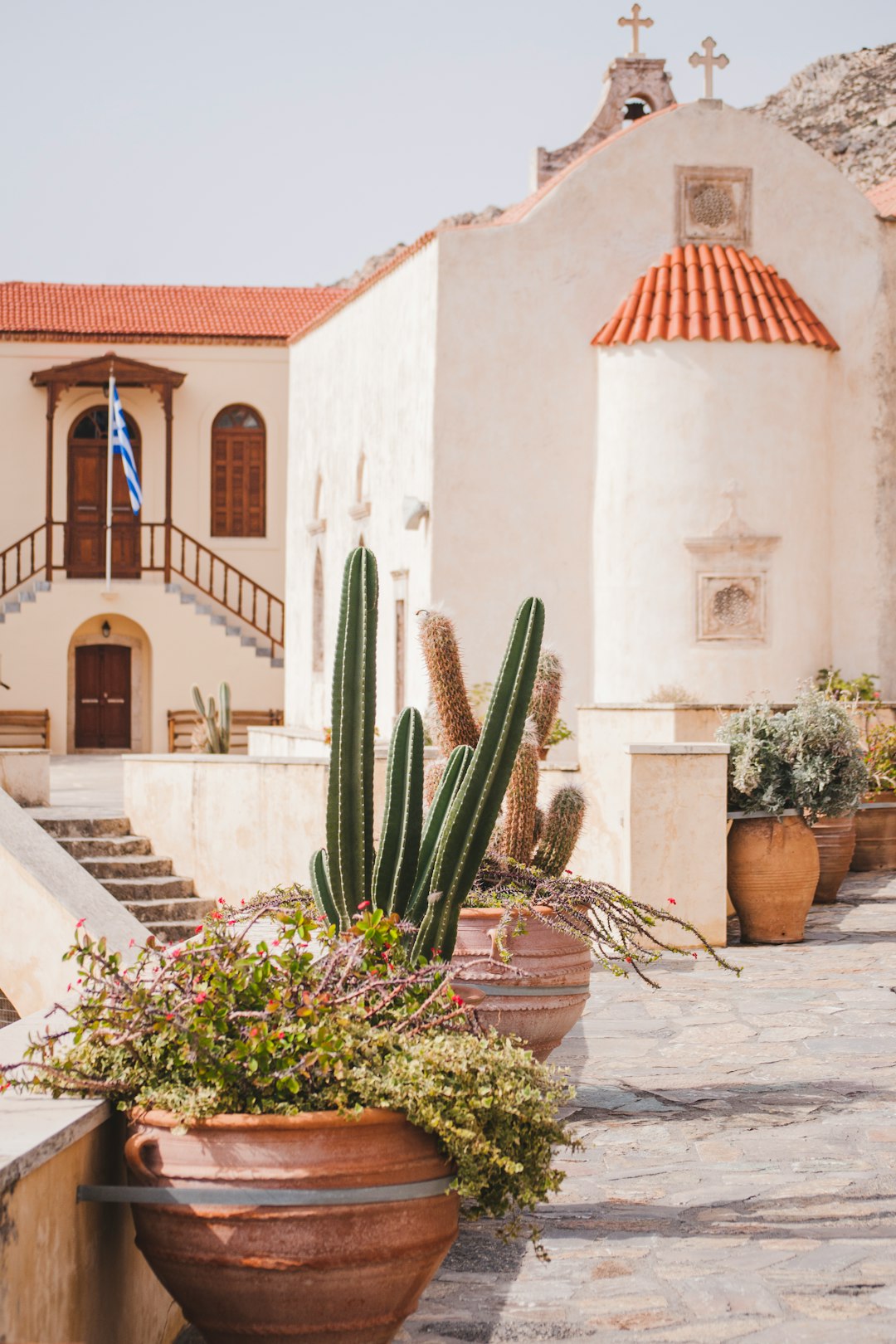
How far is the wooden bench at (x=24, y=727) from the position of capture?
27.2 metres

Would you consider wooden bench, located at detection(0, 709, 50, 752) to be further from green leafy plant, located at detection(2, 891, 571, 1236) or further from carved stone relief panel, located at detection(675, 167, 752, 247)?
green leafy plant, located at detection(2, 891, 571, 1236)

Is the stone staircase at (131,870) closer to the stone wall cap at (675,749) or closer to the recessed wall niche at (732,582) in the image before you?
the stone wall cap at (675,749)

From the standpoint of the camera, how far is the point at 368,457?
794 inches

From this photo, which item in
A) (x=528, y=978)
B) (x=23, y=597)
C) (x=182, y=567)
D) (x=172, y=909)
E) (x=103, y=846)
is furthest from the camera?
(x=182, y=567)

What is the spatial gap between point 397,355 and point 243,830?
8282 millimetres

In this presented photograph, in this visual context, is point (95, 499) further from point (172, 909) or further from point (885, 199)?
point (172, 909)

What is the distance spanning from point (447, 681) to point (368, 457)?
1241 centimetres

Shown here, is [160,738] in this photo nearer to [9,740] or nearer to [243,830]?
[9,740]

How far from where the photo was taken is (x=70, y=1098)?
3654 mm

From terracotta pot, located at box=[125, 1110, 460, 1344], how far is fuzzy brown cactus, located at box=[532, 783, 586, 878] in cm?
395

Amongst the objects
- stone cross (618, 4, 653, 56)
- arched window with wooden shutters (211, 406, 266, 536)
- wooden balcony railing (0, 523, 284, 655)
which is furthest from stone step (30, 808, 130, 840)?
arched window with wooden shutters (211, 406, 266, 536)

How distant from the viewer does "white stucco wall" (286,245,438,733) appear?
17578mm

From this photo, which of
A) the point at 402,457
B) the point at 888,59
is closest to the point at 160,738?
the point at 402,457

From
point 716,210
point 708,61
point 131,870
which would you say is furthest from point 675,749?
point 708,61
